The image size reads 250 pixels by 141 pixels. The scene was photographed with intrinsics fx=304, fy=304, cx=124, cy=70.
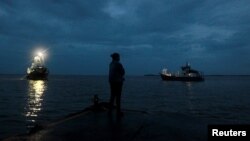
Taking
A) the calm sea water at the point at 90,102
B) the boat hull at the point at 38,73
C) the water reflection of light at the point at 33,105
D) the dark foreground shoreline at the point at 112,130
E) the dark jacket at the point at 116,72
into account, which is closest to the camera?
the dark foreground shoreline at the point at 112,130

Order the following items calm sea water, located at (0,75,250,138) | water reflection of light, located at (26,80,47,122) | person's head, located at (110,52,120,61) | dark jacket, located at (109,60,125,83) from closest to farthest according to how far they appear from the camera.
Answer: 1. person's head, located at (110,52,120,61)
2. dark jacket, located at (109,60,125,83)
3. calm sea water, located at (0,75,250,138)
4. water reflection of light, located at (26,80,47,122)

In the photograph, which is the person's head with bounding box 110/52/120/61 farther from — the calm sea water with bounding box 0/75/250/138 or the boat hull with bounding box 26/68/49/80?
the boat hull with bounding box 26/68/49/80

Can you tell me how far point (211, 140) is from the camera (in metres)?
7.03

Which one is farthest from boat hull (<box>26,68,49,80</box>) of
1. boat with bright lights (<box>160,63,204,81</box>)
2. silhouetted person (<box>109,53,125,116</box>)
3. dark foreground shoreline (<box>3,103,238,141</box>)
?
silhouetted person (<box>109,53,125,116</box>)

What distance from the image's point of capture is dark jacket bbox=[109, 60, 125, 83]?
1164 cm

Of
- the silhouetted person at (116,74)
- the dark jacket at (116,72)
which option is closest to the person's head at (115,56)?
the silhouetted person at (116,74)

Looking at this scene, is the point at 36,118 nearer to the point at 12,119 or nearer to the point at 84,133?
the point at 12,119

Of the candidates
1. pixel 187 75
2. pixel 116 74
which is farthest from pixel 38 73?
pixel 116 74

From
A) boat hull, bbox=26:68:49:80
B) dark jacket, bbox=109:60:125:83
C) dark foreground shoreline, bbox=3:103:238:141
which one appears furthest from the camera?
boat hull, bbox=26:68:49:80

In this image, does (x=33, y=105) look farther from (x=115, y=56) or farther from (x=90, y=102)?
(x=115, y=56)

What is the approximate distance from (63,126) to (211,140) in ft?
17.7

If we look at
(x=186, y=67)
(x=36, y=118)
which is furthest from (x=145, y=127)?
(x=186, y=67)

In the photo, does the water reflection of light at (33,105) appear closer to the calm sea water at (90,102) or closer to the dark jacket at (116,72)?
the calm sea water at (90,102)

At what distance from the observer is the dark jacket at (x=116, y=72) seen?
1164 cm
